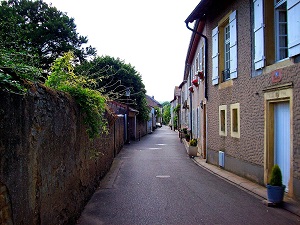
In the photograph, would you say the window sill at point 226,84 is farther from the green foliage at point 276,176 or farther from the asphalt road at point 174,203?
the green foliage at point 276,176

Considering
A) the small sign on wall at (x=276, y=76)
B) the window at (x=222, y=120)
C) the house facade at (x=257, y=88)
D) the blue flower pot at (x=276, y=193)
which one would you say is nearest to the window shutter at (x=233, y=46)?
the house facade at (x=257, y=88)

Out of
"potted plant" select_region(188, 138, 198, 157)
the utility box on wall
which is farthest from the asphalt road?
"potted plant" select_region(188, 138, 198, 157)

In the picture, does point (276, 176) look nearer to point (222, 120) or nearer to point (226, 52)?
point (222, 120)

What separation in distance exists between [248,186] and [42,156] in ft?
20.4

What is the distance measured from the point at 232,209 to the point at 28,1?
28543 millimetres

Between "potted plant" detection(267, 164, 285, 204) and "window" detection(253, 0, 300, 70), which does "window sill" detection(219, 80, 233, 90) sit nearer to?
"window" detection(253, 0, 300, 70)

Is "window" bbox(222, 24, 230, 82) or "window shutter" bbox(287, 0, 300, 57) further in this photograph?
"window" bbox(222, 24, 230, 82)

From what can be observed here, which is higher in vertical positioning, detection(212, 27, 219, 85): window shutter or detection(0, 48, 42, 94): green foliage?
detection(212, 27, 219, 85): window shutter

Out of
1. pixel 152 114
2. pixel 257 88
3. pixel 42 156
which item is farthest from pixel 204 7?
pixel 152 114

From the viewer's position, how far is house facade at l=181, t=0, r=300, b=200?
23.1 feet

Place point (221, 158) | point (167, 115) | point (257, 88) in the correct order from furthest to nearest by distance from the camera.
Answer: point (167, 115) < point (221, 158) < point (257, 88)

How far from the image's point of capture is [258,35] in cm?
866

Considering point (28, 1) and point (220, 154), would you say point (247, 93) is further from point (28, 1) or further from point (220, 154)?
point (28, 1)

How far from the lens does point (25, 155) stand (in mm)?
3295
